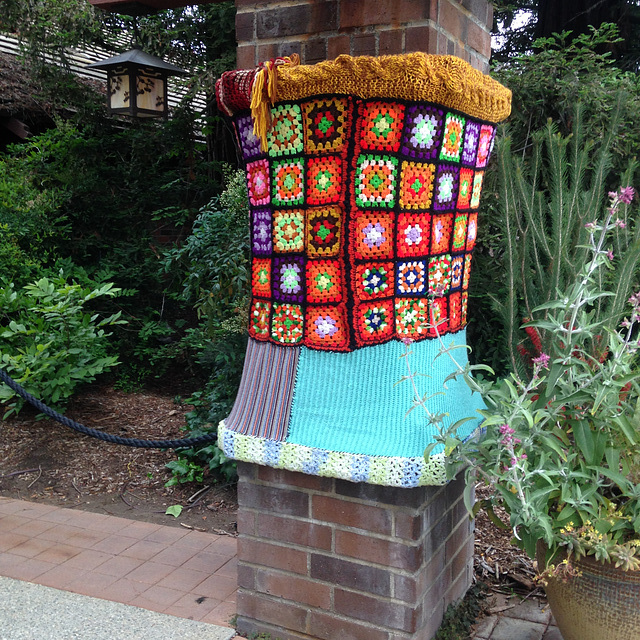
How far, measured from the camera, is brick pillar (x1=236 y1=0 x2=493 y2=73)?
6.46ft

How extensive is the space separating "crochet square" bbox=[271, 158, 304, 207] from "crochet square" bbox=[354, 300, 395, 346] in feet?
1.27

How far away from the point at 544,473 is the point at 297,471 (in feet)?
2.61

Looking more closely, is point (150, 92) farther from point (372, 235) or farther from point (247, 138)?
point (372, 235)

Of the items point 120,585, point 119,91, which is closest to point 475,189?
point 120,585

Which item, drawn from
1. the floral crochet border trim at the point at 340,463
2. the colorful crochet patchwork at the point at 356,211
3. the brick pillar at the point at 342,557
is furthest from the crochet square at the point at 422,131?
the brick pillar at the point at 342,557

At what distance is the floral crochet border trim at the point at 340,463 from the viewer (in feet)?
6.56

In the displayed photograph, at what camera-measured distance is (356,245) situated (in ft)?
6.63

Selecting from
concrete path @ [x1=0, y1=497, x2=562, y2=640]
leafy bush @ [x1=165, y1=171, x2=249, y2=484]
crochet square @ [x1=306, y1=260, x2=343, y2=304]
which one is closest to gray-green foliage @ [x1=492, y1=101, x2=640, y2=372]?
crochet square @ [x1=306, y1=260, x2=343, y2=304]

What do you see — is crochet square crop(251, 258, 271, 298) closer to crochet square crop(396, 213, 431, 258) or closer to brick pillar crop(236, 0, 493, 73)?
crochet square crop(396, 213, 431, 258)

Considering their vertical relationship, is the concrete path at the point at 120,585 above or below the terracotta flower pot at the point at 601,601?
below

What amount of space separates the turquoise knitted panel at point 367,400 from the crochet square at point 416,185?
424 millimetres

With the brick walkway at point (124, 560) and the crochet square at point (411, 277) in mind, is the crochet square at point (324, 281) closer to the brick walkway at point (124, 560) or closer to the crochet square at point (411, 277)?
the crochet square at point (411, 277)

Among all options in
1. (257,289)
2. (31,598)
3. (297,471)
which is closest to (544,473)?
(297,471)

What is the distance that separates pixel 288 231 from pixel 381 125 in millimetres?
430
